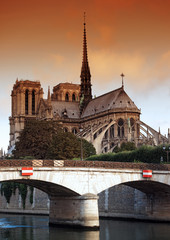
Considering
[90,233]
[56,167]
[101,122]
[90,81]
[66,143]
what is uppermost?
[90,81]

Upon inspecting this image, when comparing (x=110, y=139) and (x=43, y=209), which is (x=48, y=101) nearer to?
(x=110, y=139)

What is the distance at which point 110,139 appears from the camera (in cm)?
11088

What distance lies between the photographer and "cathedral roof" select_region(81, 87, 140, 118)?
115 metres

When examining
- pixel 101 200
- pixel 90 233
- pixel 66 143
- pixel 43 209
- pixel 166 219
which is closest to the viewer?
pixel 90 233

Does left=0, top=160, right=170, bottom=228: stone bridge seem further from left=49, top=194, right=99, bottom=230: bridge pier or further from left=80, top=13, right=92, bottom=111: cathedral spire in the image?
left=80, top=13, right=92, bottom=111: cathedral spire

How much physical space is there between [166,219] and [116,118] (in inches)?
2773

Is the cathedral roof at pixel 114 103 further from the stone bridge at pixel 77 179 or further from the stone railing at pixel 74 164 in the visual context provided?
the stone bridge at pixel 77 179

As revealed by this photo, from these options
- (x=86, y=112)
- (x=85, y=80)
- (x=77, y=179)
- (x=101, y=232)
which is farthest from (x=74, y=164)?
(x=85, y=80)

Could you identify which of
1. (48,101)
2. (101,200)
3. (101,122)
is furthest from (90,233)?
(48,101)

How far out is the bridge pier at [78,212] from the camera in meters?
38.2

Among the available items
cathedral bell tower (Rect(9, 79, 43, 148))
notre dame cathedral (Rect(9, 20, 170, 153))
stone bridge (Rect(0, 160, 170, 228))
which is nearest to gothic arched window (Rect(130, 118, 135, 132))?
notre dame cathedral (Rect(9, 20, 170, 153))

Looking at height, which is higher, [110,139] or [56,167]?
[110,139]

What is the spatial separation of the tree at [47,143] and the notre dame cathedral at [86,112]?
48.6 ft

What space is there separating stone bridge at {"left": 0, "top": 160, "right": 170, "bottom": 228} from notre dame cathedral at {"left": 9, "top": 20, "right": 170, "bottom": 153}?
185 feet
